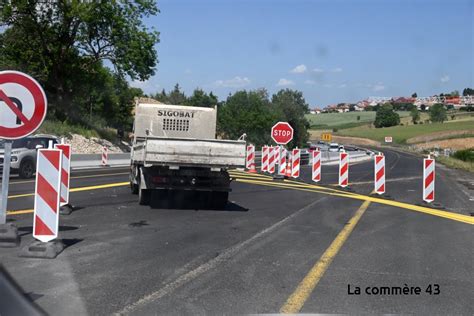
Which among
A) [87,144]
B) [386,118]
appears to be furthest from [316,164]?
[386,118]

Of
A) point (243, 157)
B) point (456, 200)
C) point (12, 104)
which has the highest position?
point (12, 104)

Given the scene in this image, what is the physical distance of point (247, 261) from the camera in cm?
794

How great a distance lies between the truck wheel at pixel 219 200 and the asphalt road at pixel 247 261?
0.26m

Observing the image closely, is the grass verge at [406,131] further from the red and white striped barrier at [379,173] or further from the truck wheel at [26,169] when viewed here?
the truck wheel at [26,169]

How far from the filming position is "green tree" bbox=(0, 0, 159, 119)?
152ft

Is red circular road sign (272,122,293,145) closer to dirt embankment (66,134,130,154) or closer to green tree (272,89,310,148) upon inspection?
dirt embankment (66,134,130,154)

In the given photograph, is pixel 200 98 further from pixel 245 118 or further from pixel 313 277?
pixel 313 277

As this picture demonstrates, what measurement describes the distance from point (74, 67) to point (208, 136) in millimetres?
36785

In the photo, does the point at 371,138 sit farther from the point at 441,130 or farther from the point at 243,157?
the point at 243,157

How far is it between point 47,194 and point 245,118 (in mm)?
82062

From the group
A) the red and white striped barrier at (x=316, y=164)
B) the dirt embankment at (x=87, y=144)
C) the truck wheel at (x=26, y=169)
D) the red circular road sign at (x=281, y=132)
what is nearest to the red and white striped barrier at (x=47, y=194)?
the truck wheel at (x=26, y=169)

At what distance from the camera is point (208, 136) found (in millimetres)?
15711

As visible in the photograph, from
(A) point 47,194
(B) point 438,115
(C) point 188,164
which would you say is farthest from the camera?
(B) point 438,115

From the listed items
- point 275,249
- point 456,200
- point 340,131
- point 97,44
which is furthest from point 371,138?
point 275,249
